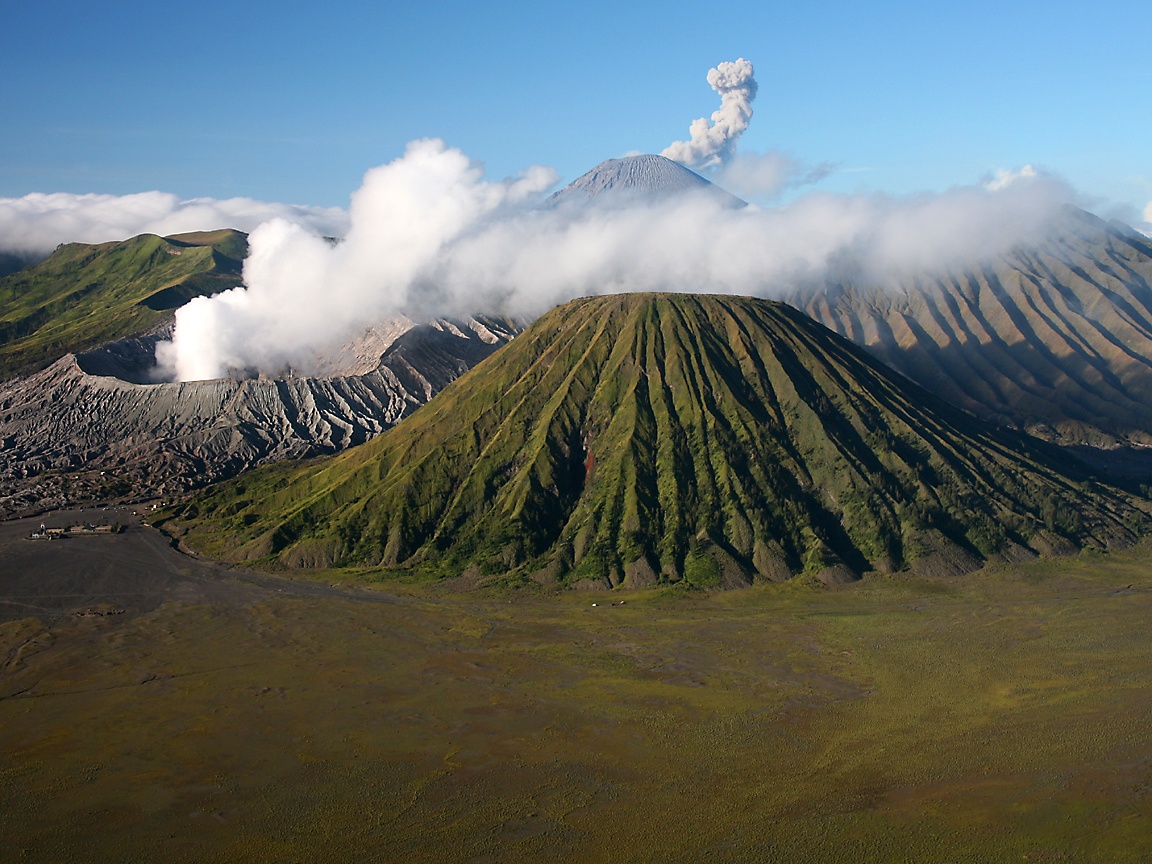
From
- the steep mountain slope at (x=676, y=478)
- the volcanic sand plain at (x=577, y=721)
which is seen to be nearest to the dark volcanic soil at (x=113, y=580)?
the volcanic sand plain at (x=577, y=721)

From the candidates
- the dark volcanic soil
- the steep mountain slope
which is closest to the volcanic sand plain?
the dark volcanic soil

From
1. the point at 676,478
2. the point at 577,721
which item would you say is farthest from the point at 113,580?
the point at 676,478

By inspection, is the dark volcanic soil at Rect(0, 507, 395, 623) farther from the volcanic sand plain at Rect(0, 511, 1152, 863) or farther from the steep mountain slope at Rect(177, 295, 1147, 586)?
the steep mountain slope at Rect(177, 295, 1147, 586)

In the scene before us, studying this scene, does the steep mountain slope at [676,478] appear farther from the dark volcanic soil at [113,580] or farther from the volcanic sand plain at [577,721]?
the volcanic sand plain at [577,721]

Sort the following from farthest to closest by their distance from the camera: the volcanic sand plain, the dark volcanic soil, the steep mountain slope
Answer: the steep mountain slope < the dark volcanic soil < the volcanic sand plain

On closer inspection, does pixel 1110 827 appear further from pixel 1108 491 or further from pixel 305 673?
pixel 1108 491

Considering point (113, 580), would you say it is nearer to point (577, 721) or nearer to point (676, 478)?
point (577, 721)

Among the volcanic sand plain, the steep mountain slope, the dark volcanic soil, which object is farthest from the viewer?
the steep mountain slope
